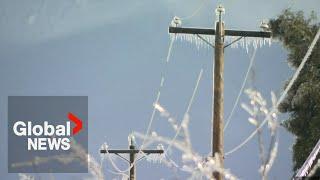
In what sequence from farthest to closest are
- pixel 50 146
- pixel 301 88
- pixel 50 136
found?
pixel 301 88 → pixel 50 136 → pixel 50 146

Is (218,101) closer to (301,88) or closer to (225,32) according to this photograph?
(225,32)

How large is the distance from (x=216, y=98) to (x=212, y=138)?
495 mm

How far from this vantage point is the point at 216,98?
7125 mm

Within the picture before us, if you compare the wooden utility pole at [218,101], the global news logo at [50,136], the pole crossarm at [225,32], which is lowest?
the global news logo at [50,136]

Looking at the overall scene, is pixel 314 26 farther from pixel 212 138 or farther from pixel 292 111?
pixel 212 138

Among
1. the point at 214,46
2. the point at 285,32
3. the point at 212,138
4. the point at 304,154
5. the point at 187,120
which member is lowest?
the point at 304,154

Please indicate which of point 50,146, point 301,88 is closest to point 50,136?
point 50,146

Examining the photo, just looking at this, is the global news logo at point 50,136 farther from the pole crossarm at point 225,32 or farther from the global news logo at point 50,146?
the pole crossarm at point 225,32

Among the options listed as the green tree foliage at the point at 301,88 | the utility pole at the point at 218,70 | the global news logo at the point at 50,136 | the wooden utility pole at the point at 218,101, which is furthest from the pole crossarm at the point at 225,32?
the green tree foliage at the point at 301,88

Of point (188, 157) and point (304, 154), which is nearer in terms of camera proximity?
point (188, 157)

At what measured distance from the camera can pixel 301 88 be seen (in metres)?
14.8

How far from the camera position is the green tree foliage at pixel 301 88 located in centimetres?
1460

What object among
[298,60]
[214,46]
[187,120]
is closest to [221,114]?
[214,46]

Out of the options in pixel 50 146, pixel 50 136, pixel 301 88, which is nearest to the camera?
pixel 50 146
